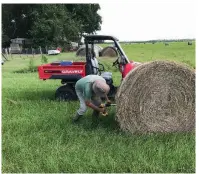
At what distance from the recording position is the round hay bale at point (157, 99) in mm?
6531

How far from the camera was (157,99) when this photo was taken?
6738 millimetres

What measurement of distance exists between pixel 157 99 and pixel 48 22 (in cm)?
3043

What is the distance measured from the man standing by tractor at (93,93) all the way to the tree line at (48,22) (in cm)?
2703

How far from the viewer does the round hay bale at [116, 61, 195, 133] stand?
6.53 meters

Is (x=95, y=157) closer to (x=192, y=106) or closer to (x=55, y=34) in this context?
(x=192, y=106)

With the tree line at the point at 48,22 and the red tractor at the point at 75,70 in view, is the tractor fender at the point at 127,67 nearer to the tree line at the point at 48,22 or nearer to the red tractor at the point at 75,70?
the red tractor at the point at 75,70

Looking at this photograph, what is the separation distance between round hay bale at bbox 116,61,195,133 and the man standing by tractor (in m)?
0.44

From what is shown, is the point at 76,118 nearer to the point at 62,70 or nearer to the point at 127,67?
the point at 127,67

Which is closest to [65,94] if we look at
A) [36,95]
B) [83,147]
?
[36,95]

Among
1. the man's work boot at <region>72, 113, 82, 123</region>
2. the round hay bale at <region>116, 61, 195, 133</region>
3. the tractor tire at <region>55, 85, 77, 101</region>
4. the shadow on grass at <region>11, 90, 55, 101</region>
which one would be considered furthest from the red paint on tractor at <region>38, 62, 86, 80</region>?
the round hay bale at <region>116, 61, 195, 133</region>

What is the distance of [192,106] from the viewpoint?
267 inches

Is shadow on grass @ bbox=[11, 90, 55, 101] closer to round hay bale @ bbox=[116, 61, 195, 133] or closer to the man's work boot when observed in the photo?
the man's work boot

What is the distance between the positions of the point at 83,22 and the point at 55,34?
15.9 feet

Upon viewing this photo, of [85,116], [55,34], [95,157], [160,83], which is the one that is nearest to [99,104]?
[85,116]
